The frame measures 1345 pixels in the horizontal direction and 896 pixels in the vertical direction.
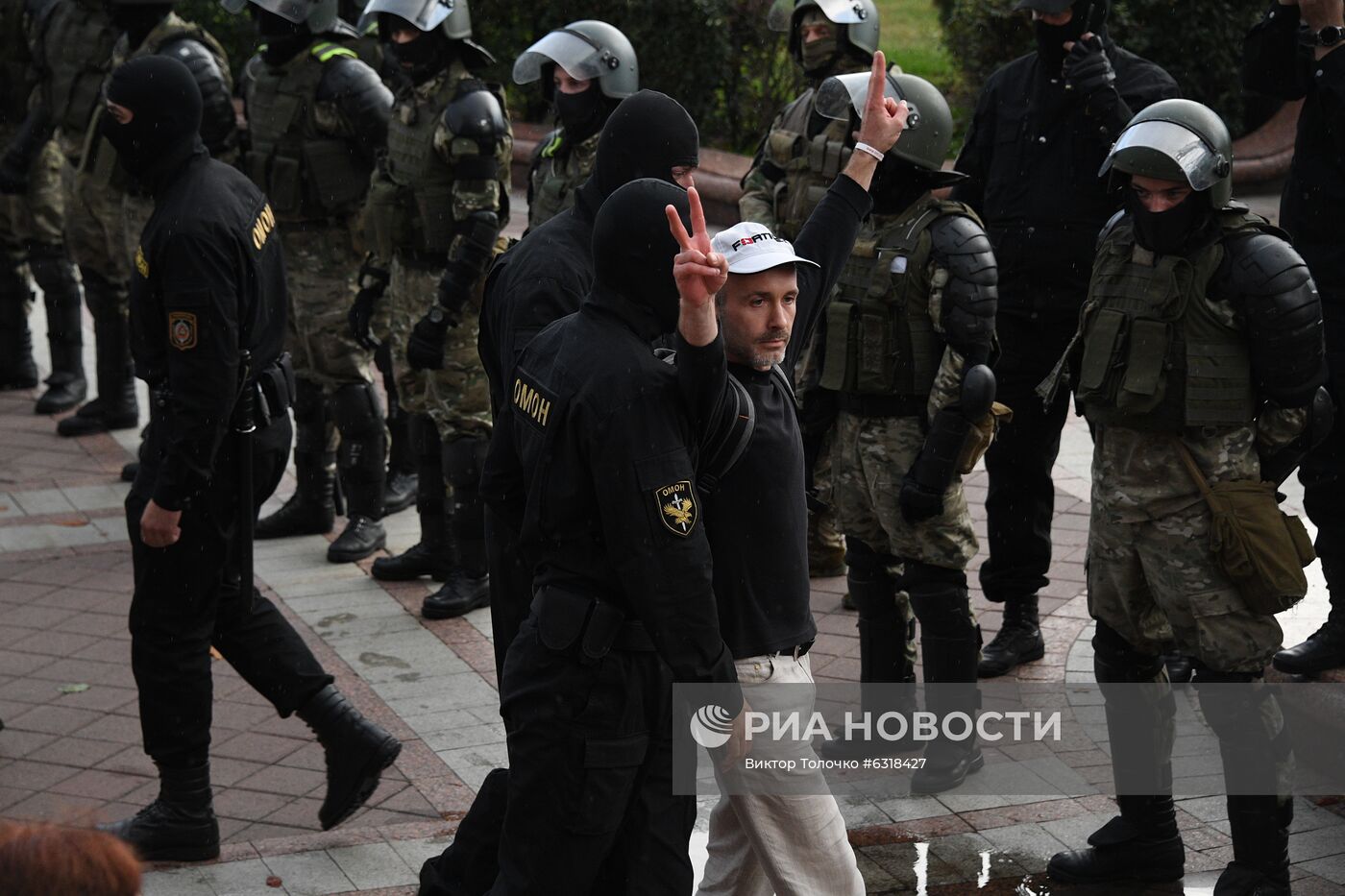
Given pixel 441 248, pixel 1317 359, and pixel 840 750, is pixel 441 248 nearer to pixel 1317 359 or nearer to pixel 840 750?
pixel 840 750

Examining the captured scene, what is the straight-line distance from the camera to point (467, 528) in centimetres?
Result: 728

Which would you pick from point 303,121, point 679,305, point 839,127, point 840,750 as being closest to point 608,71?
point 839,127

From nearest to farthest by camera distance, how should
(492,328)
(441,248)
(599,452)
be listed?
(599,452) → (492,328) → (441,248)

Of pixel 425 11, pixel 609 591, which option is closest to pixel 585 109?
pixel 425 11

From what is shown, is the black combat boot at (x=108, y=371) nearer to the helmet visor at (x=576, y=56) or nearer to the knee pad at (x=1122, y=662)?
the helmet visor at (x=576, y=56)

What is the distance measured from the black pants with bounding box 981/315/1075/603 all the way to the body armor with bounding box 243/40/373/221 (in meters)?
2.97

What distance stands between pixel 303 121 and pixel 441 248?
0.98 m

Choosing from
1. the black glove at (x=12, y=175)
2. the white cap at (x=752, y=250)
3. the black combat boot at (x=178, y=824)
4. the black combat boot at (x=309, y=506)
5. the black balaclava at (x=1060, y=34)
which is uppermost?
the black balaclava at (x=1060, y=34)

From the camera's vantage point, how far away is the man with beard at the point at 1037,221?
638 centimetres

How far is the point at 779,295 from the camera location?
4133 millimetres

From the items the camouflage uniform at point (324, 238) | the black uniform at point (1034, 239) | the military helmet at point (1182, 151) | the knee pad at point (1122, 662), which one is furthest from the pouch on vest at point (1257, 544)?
Answer: the camouflage uniform at point (324, 238)

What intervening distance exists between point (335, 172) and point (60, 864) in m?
5.87

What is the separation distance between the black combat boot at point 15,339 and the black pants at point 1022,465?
620 centimetres

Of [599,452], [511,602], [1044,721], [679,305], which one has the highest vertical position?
[679,305]
